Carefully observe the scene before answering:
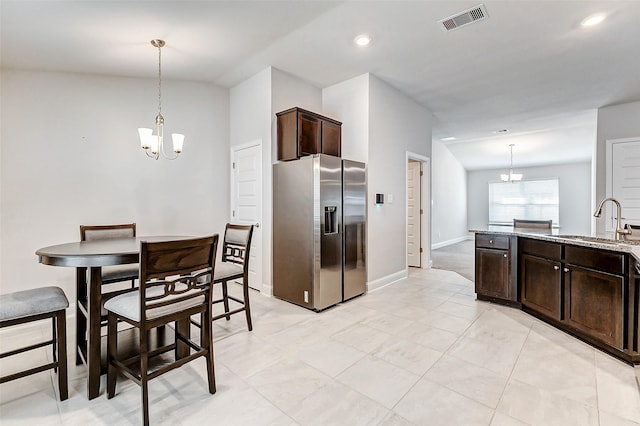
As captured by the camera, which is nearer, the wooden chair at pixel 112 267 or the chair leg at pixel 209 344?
the chair leg at pixel 209 344

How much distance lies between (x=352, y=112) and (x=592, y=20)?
2.60m

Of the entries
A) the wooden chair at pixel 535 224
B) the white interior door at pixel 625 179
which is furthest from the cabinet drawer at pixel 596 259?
the white interior door at pixel 625 179

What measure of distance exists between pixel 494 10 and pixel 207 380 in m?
3.85

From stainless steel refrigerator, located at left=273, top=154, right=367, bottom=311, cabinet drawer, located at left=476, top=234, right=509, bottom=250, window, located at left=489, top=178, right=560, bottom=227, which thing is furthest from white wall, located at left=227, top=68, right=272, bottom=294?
window, located at left=489, top=178, right=560, bottom=227

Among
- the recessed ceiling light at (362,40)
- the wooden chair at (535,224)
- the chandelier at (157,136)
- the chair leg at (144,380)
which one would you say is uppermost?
the recessed ceiling light at (362,40)

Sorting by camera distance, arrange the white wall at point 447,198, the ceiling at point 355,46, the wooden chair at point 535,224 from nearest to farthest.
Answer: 1. the ceiling at point 355,46
2. the wooden chair at point 535,224
3. the white wall at point 447,198

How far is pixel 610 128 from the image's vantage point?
505 centimetres

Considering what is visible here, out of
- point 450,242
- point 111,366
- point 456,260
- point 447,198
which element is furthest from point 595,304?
point 450,242

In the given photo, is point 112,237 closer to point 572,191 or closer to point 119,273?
point 119,273

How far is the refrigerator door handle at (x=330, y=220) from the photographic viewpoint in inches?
134

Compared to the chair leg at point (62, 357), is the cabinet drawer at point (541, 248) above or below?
above

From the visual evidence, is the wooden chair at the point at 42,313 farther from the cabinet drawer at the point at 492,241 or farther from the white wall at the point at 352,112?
the cabinet drawer at the point at 492,241

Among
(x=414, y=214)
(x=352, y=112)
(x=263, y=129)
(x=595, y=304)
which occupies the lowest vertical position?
(x=595, y=304)

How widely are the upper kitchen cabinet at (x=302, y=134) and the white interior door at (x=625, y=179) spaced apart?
4.79 metres
